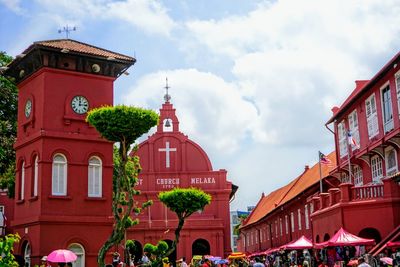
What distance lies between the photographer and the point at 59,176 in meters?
24.6

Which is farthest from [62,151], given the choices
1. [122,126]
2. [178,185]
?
[178,185]

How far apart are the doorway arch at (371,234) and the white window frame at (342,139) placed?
7585mm

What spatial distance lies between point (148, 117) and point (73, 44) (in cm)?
645

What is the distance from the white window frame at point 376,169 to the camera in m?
26.3

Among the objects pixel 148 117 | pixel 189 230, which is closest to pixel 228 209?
pixel 189 230

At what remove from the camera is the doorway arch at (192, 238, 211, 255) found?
155ft

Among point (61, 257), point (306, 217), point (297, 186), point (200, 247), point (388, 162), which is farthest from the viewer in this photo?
point (200, 247)

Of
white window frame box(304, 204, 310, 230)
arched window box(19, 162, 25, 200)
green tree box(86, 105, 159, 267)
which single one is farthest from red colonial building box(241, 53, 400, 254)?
arched window box(19, 162, 25, 200)

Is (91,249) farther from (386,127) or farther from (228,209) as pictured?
(228,209)

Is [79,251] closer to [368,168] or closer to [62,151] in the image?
[62,151]

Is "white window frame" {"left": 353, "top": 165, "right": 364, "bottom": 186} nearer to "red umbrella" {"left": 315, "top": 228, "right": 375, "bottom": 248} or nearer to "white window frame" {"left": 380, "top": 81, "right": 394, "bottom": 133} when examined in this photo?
"white window frame" {"left": 380, "top": 81, "right": 394, "bottom": 133}

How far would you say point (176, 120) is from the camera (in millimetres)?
49219

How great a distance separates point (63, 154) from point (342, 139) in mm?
13745

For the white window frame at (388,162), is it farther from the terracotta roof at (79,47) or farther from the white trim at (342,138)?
the terracotta roof at (79,47)
